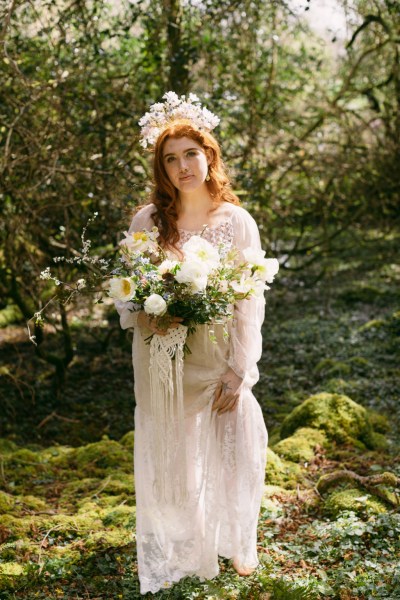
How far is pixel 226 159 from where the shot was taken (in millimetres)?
6895

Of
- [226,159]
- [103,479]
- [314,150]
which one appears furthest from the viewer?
[314,150]

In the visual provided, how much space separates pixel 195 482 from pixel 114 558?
0.72 metres

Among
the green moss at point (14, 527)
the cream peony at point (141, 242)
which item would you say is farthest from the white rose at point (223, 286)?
the green moss at point (14, 527)

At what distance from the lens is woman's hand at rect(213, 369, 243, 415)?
3502 mm

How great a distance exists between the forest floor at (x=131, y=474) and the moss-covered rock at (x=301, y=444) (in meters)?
0.07

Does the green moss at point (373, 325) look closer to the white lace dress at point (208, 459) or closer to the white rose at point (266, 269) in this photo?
the white lace dress at point (208, 459)

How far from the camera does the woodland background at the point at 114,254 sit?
3928mm

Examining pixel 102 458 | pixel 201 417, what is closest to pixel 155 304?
pixel 201 417

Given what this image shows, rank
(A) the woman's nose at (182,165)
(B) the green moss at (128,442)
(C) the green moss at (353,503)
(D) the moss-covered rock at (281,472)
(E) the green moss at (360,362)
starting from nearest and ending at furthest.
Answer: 1. (A) the woman's nose at (182,165)
2. (C) the green moss at (353,503)
3. (D) the moss-covered rock at (281,472)
4. (B) the green moss at (128,442)
5. (E) the green moss at (360,362)

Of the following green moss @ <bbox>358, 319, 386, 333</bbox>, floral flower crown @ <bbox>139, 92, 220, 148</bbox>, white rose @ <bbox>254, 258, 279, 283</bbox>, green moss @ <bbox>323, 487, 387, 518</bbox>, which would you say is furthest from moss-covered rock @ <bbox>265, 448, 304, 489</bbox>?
green moss @ <bbox>358, 319, 386, 333</bbox>

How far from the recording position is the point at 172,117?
3.64 metres

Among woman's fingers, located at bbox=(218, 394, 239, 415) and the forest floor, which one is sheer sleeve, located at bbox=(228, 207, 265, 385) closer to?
woman's fingers, located at bbox=(218, 394, 239, 415)

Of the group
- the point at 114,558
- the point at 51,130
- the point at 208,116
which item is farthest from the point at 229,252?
the point at 51,130

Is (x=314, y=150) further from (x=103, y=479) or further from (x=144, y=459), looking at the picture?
(x=144, y=459)
